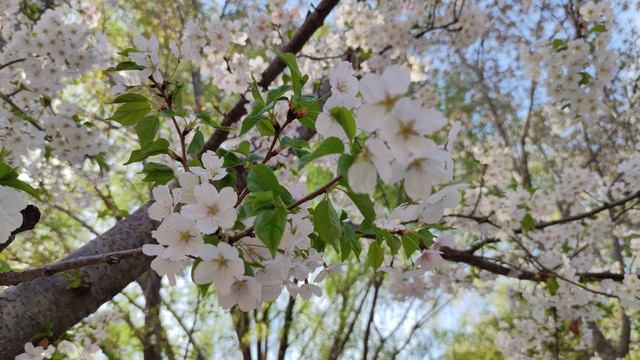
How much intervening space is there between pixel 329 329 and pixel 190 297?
1.69m

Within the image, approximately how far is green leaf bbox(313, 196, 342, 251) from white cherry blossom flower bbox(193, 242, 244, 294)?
12 centimetres

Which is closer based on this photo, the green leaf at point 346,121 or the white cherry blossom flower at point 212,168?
the green leaf at point 346,121

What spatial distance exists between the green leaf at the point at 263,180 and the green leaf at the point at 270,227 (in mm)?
59

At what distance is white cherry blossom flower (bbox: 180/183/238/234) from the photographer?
55 centimetres

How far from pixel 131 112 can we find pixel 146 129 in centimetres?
4

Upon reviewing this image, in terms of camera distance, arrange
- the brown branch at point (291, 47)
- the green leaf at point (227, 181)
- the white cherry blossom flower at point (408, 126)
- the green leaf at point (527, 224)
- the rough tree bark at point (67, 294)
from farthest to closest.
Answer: the green leaf at point (527, 224), the brown branch at point (291, 47), the rough tree bark at point (67, 294), the green leaf at point (227, 181), the white cherry blossom flower at point (408, 126)

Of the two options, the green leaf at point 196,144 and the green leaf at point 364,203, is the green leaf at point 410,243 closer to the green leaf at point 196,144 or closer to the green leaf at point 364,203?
the green leaf at point 364,203

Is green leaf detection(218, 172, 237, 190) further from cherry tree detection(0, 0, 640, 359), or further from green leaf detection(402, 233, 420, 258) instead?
green leaf detection(402, 233, 420, 258)

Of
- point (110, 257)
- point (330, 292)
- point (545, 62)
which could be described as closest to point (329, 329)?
point (330, 292)

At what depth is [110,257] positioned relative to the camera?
0.70 metres

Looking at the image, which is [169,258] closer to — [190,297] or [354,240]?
[354,240]

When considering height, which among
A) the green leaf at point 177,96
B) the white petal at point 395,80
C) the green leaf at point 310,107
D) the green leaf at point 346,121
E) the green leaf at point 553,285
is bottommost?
the green leaf at point 346,121

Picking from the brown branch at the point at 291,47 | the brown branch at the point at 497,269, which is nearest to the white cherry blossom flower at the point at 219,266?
the brown branch at the point at 291,47

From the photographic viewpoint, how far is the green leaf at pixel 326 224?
1.79 feet
